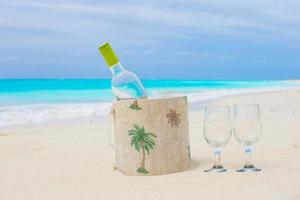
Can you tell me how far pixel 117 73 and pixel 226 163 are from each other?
0.83m

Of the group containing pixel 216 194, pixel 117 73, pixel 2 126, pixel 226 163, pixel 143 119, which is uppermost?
pixel 2 126

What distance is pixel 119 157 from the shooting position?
2.79m

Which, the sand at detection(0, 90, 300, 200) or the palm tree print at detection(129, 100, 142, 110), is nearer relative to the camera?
the sand at detection(0, 90, 300, 200)

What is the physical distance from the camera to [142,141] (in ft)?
8.65

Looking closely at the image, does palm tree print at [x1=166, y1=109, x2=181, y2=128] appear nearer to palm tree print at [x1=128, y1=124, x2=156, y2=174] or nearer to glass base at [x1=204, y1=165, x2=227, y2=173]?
palm tree print at [x1=128, y1=124, x2=156, y2=174]

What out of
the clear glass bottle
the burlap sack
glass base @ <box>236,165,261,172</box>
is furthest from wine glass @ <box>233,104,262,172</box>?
the clear glass bottle

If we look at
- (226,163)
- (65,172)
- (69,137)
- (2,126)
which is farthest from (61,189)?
(2,126)

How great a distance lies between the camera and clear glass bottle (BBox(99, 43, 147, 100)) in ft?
9.07

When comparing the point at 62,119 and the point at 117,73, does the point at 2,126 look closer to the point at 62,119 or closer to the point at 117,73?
the point at 62,119

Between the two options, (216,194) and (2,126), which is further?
(2,126)

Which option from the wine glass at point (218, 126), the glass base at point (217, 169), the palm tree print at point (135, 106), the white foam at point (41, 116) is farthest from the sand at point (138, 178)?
the white foam at point (41, 116)

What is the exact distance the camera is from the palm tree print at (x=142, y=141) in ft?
8.63

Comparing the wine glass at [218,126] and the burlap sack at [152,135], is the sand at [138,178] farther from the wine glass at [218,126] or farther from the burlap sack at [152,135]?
the wine glass at [218,126]

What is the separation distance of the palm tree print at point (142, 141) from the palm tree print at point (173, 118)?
122mm
